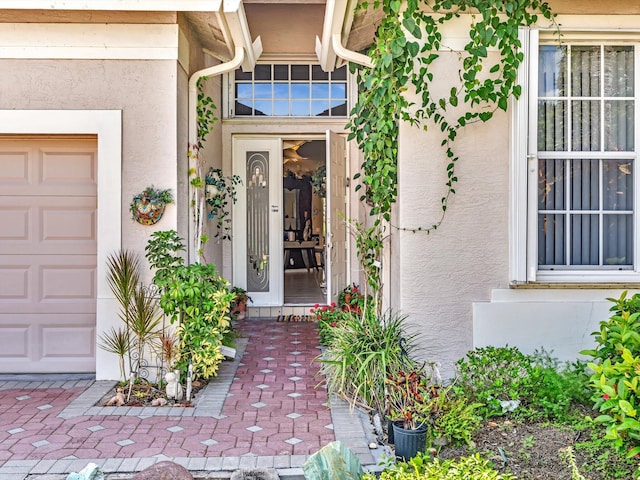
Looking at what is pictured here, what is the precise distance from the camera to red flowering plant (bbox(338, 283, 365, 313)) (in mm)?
6379

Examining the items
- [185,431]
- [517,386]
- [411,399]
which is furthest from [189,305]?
[517,386]

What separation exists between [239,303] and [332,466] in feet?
15.2

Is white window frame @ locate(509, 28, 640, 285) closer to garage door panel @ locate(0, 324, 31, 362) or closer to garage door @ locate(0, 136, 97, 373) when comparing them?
garage door @ locate(0, 136, 97, 373)

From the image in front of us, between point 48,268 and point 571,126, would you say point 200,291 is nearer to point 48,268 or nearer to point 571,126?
point 48,268

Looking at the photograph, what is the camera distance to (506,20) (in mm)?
4270

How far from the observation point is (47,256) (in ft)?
15.9

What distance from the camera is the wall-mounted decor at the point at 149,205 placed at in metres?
4.61

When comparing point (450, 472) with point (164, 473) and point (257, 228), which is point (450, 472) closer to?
point (164, 473)

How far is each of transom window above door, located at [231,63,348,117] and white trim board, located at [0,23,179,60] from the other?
2.86 meters

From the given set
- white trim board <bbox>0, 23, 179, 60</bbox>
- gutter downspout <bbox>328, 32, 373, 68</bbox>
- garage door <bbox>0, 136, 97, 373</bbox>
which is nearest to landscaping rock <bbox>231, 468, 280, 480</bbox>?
garage door <bbox>0, 136, 97, 373</bbox>

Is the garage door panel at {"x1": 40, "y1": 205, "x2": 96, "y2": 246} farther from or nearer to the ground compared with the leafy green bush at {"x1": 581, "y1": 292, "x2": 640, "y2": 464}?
farther from the ground

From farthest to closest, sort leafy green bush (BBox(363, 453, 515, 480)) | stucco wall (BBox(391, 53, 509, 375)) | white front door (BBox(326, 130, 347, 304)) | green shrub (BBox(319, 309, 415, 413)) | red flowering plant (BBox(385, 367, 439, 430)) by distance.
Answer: white front door (BBox(326, 130, 347, 304))
stucco wall (BBox(391, 53, 509, 375))
green shrub (BBox(319, 309, 415, 413))
red flowering plant (BBox(385, 367, 439, 430))
leafy green bush (BBox(363, 453, 515, 480))

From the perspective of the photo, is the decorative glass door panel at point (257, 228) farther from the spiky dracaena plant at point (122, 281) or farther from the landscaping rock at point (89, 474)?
the landscaping rock at point (89, 474)

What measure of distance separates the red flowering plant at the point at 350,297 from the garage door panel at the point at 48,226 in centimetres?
296
